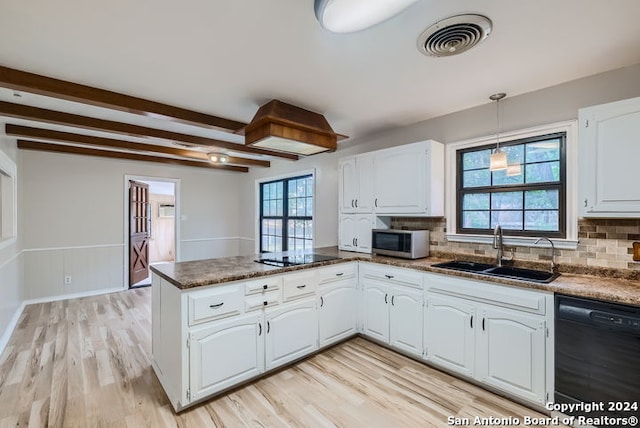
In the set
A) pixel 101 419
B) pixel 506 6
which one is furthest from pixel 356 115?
pixel 101 419

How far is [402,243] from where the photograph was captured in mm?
3066

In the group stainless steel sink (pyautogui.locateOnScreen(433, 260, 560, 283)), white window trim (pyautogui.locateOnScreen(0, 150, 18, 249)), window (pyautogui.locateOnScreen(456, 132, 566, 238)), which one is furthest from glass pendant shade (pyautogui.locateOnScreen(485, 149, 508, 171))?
white window trim (pyautogui.locateOnScreen(0, 150, 18, 249))

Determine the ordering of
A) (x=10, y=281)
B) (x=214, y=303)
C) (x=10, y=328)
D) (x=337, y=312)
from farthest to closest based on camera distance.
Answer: (x=10, y=281) < (x=10, y=328) < (x=337, y=312) < (x=214, y=303)

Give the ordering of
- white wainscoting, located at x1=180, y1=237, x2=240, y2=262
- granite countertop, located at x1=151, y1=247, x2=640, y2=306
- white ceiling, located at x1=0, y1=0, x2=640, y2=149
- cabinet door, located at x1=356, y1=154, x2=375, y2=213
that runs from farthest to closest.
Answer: white wainscoting, located at x1=180, y1=237, x2=240, y2=262 < cabinet door, located at x1=356, y1=154, x2=375, y2=213 < granite countertop, located at x1=151, y1=247, x2=640, y2=306 < white ceiling, located at x1=0, y1=0, x2=640, y2=149

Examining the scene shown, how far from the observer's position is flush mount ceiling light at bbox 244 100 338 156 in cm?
259

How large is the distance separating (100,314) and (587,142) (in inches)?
219

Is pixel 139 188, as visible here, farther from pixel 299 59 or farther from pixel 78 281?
pixel 299 59

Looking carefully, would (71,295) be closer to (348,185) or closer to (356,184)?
(348,185)

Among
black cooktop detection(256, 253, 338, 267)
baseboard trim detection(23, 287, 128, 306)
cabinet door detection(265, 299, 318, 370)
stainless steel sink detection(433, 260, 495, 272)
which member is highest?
black cooktop detection(256, 253, 338, 267)

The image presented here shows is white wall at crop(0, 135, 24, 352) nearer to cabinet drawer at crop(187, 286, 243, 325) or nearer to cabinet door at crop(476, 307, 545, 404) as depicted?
cabinet drawer at crop(187, 286, 243, 325)

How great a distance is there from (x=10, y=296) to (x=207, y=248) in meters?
3.17

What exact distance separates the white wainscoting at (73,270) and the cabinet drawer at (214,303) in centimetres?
414

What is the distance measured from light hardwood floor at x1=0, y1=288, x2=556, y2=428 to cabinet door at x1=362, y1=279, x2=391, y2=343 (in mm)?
152

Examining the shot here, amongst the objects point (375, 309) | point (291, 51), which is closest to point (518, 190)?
point (375, 309)
